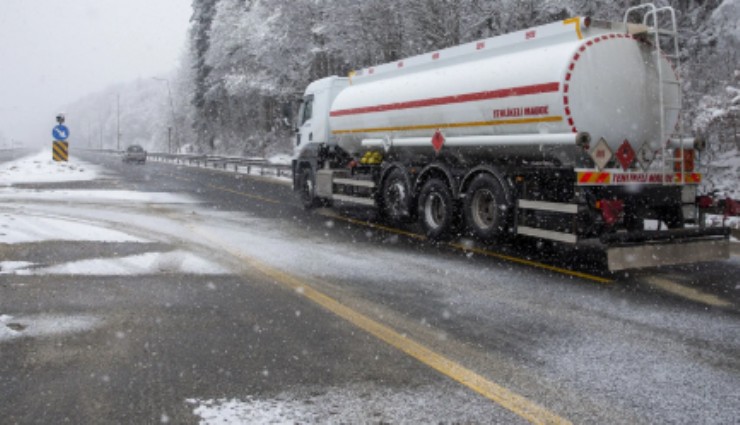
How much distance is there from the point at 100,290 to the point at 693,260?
7.10 metres

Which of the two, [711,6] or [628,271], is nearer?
[628,271]

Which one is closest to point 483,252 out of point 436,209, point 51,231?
point 436,209

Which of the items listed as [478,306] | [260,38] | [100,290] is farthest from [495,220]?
[260,38]

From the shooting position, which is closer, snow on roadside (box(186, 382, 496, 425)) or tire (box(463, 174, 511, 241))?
snow on roadside (box(186, 382, 496, 425))

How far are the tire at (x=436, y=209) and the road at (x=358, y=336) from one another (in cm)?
83

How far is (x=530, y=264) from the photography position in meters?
8.80

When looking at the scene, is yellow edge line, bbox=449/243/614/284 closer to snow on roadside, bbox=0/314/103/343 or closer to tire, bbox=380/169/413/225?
tire, bbox=380/169/413/225

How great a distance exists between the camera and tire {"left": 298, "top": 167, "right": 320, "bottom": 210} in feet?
54.5

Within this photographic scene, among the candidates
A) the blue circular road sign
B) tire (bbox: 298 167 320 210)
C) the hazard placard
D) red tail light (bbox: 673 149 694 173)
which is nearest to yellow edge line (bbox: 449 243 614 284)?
the hazard placard

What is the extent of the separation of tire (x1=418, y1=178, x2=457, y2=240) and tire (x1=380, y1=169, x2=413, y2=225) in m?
0.45

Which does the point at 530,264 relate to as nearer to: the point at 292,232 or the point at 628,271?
the point at 628,271

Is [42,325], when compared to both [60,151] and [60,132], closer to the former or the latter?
[60,132]

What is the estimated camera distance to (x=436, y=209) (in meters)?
11.5

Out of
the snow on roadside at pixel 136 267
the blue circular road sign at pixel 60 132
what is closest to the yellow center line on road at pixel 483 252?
the snow on roadside at pixel 136 267
